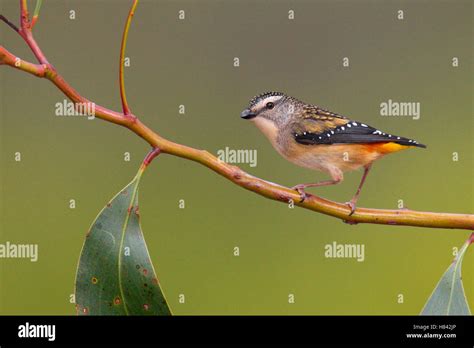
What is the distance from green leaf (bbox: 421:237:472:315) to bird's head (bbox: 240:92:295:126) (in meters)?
0.95

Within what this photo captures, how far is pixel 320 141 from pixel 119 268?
1146mm

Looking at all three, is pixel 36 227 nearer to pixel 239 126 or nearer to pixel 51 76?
pixel 239 126

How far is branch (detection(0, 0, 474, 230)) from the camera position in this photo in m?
1.84

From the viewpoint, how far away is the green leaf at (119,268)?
2.22m

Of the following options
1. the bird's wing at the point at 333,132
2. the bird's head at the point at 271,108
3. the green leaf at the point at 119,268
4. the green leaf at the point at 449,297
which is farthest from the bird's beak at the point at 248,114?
the green leaf at the point at 449,297

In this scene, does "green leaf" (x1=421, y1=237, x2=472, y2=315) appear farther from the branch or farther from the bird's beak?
the bird's beak

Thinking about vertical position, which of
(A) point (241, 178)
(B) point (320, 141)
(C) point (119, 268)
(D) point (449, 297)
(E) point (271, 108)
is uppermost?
(E) point (271, 108)

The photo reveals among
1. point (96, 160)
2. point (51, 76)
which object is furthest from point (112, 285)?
point (96, 160)

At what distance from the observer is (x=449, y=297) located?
237 cm

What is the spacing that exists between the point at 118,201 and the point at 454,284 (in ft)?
3.56

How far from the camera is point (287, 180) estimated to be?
14.0ft
